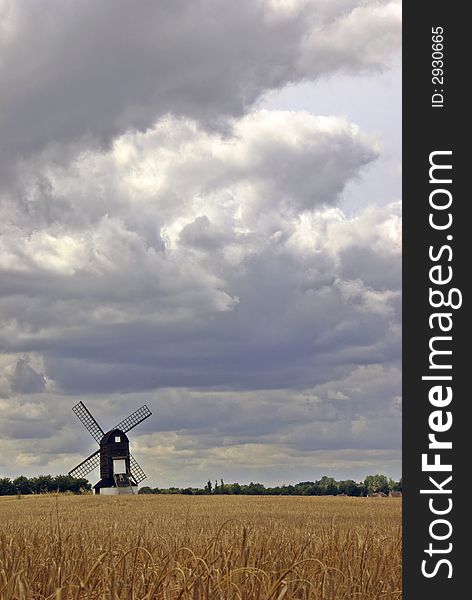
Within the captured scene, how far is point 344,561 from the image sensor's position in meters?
7.54

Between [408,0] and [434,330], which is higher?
[408,0]

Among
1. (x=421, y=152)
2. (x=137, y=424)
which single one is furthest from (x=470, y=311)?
(x=137, y=424)

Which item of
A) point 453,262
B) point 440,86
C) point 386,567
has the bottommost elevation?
point 386,567

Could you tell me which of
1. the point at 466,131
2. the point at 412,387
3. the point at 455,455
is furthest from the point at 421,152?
the point at 455,455

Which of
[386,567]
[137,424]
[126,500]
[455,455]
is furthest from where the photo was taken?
[137,424]

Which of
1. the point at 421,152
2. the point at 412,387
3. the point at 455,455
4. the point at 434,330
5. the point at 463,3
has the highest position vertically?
the point at 463,3

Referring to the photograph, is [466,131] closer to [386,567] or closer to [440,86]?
[440,86]

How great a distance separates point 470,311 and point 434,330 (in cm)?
23

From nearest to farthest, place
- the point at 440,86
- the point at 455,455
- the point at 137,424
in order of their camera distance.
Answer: the point at 455,455, the point at 440,86, the point at 137,424

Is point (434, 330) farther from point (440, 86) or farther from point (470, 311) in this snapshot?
point (440, 86)

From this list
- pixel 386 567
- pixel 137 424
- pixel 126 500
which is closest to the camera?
pixel 386 567

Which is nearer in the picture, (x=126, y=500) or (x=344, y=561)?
(x=344, y=561)

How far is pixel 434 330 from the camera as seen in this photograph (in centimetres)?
479

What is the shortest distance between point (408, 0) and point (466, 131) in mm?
889
